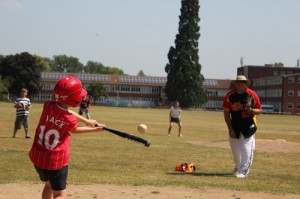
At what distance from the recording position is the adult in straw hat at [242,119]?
1137cm

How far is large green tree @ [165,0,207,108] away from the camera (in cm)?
10094

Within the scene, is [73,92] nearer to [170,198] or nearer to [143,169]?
[170,198]

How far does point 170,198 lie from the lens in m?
8.46

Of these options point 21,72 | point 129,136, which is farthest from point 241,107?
point 21,72

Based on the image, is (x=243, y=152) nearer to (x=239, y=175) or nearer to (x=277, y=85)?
(x=239, y=175)

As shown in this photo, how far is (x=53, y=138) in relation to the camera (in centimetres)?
591

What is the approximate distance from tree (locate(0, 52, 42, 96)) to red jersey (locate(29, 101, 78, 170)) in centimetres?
10685

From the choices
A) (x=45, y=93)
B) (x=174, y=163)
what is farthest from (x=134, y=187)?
(x=45, y=93)

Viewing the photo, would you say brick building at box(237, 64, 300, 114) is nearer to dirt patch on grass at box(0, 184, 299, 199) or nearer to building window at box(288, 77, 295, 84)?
building window at box(288, 77, 295, 84)

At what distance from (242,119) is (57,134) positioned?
6509 mm

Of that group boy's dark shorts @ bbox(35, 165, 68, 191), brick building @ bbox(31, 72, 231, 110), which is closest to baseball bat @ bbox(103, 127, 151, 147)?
boy's dark shorts @ bbox(35, 165, 68, 191)

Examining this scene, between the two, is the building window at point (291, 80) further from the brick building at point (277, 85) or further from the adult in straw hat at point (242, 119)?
the adult in straw hat at point (242, 119)

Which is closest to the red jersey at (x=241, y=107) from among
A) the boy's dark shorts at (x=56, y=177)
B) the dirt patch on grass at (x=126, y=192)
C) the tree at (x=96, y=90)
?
the dirt patch on grass at (x=126, y=192)

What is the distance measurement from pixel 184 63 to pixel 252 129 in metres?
89.5
